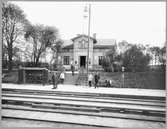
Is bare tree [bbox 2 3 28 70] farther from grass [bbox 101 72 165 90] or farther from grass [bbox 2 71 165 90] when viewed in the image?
grass [bbox 101 72 165 90]

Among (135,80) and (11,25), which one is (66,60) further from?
(135,80)

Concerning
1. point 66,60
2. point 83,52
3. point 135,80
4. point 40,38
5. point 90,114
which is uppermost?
point 40,38

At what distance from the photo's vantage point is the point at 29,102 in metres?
5.80

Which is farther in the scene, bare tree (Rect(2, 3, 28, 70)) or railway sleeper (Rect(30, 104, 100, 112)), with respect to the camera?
bare tree (Rect(2, 3, 28, 70))

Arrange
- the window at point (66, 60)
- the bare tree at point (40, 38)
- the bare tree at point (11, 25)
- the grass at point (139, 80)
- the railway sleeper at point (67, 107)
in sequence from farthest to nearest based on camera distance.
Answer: the window at point (66, 60) → the bare tree at point (40, 38) → the bare tree at point (11, 25) → the grass at point (139, 80) → the railway sleeper at point (67, 107)

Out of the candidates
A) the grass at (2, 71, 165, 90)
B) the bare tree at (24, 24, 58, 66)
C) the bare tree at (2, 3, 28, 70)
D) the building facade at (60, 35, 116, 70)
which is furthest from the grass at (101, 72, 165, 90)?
the bare tree at (24, 24, 58, 66)

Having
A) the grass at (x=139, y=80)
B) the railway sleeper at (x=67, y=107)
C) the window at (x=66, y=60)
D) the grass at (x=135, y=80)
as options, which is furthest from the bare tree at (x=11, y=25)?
the railway sleeper at (x=67, y=107)

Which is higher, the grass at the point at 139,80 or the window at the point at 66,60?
the window at the point at 66,60

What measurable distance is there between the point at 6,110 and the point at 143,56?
14.9 m

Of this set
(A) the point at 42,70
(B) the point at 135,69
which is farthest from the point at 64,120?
(B) the point at 135,69

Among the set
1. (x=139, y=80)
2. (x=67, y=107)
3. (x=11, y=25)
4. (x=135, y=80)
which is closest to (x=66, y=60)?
(x=11, y=25)

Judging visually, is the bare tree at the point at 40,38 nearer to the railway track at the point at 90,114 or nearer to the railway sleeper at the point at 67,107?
the railway sleeper at the point at 67,107

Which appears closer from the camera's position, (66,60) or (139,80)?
(139,80)

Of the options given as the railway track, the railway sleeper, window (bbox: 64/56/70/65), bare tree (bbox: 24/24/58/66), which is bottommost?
the railway track
